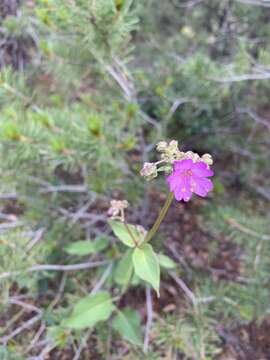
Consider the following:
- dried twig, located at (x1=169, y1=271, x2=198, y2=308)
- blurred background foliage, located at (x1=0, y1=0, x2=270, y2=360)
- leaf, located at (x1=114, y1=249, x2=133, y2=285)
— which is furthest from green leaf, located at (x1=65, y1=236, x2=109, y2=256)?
dried twig, located at (x1=169, y1=271, x2=198, y2=308)

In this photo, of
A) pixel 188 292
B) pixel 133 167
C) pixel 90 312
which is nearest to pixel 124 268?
pixel 90 312

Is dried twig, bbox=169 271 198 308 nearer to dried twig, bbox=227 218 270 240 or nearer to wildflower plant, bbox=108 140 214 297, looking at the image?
dried twig, bbox=227 218 270 240

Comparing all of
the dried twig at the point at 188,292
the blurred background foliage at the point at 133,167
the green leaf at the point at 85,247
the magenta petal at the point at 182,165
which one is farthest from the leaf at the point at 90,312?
the magenta petal at the point at 182,165

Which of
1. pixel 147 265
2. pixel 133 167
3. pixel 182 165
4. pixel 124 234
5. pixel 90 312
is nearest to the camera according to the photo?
pixel 182 165

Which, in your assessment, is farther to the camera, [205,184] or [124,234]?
[124,234]

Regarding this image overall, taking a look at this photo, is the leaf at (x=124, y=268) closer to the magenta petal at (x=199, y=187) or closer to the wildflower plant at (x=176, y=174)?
the wildflower plant at (x=176, y=174)

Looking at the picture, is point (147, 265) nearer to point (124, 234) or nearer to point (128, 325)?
point (124, 234)
